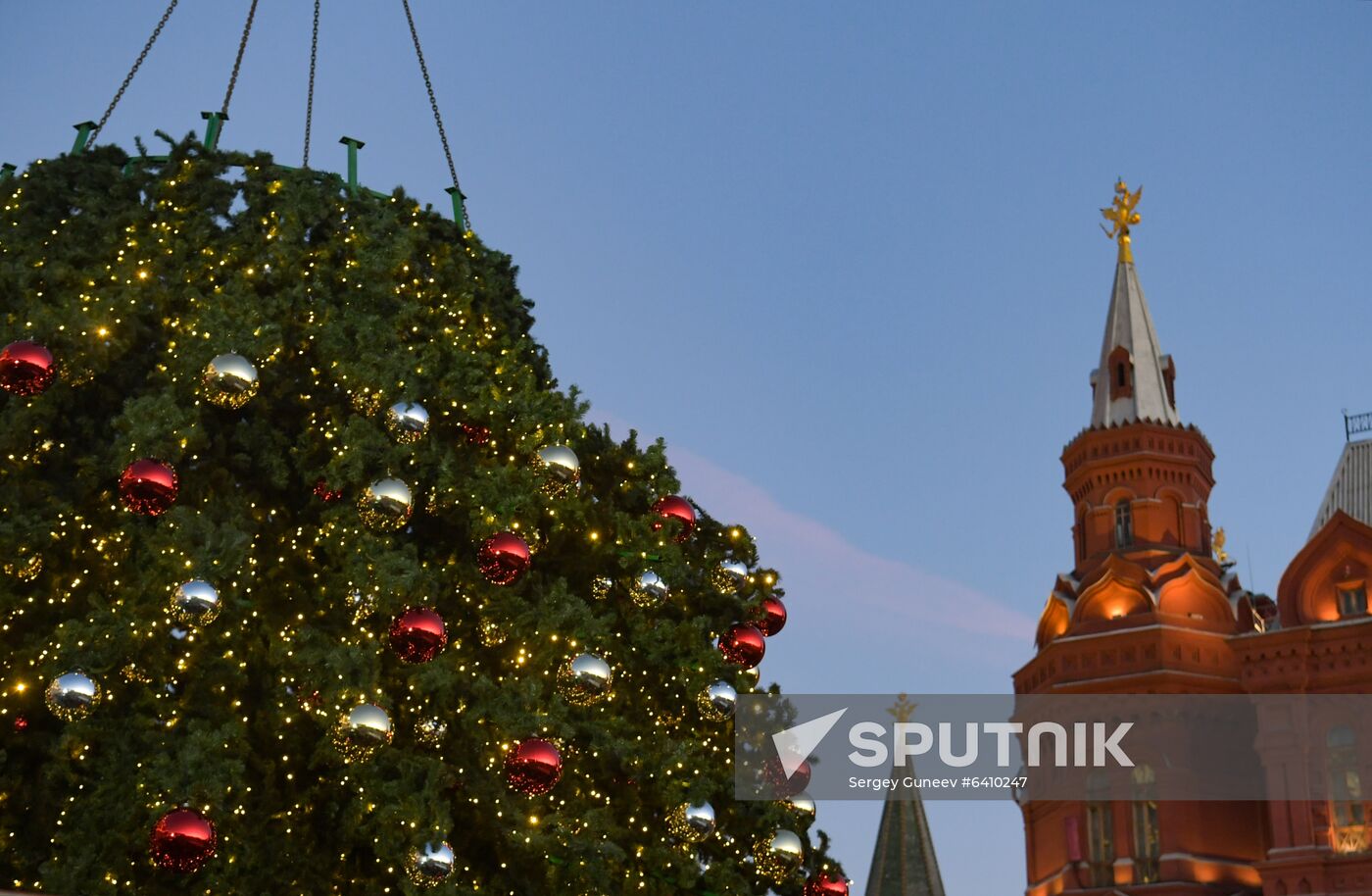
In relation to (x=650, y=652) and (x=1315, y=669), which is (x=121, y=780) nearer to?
(x=650, y=652)

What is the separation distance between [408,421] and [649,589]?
216 centimetres

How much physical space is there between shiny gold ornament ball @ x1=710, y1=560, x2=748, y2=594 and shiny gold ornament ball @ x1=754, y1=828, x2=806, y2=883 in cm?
187

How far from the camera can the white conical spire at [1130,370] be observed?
121ft

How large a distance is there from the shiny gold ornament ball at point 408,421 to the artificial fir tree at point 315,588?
21mm

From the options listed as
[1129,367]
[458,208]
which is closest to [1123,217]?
[1129,367]

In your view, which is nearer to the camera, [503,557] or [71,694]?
[71,694]

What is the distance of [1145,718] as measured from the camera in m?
33.1

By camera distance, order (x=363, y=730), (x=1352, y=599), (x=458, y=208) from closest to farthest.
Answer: (x=363, y=730) → (x=458, y=208) → (x=1352, y=599)

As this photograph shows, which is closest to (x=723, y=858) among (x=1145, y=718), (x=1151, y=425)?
(x=1145, y=718)

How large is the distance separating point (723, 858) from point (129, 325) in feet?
16.5

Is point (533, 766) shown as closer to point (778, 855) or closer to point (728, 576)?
point (778, 855)

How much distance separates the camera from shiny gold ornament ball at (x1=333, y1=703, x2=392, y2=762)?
8281 millimetres

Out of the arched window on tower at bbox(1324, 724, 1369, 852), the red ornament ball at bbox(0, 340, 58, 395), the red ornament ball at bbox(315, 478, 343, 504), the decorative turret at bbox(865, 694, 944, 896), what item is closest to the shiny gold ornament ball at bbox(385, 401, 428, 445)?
the red ornament ball at bbox(315, 478, 343, 504)

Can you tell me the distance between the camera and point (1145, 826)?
3284 cm
